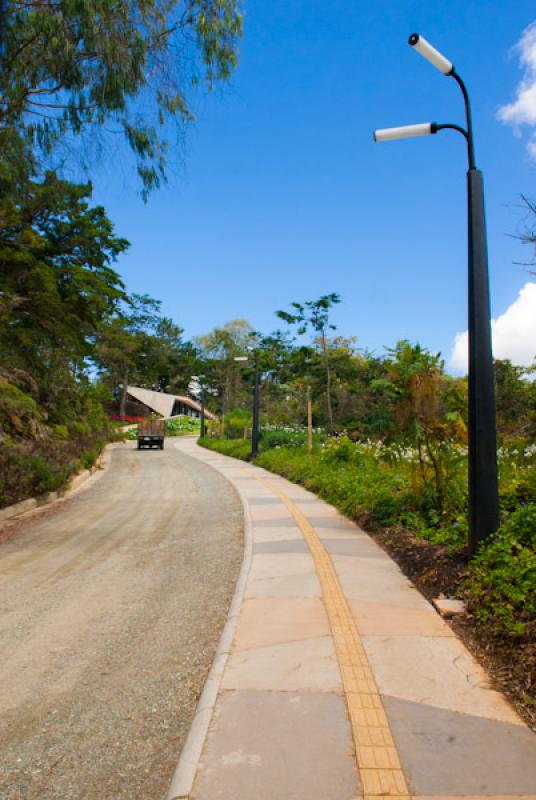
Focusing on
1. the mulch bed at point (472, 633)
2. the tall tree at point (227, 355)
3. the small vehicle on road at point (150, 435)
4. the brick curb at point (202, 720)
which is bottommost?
the brick curb at point (202, 720)

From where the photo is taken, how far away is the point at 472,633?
13.5 ft

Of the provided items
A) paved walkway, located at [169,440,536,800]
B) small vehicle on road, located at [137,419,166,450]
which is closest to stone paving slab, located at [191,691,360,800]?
paved walkway, located at [169,440,536,800]

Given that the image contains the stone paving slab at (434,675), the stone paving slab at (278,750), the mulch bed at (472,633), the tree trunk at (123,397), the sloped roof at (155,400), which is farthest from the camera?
the sloped roof at (155,400)

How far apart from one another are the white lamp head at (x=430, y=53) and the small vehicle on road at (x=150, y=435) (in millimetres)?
29883

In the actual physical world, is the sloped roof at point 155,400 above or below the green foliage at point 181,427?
above

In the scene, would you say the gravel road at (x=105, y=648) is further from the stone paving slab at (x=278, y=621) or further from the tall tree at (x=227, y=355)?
the tall tree at (x=227, y=355)

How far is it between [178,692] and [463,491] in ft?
15.6

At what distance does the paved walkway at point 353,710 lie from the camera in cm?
242

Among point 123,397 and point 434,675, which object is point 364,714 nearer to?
point 434,675

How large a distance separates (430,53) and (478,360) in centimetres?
282

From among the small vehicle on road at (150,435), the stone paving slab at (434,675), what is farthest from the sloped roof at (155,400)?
the stone paving slab at (434,675)

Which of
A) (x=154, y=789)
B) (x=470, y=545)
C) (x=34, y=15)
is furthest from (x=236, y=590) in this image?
(x=34, y=15)

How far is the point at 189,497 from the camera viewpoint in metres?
13.1

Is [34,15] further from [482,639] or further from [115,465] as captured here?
[115,465]
